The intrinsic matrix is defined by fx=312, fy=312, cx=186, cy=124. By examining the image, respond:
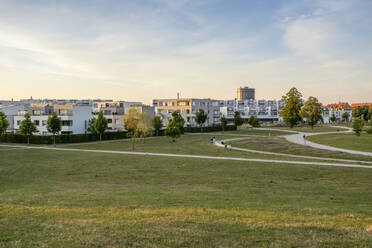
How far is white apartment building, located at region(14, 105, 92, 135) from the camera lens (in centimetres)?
6981

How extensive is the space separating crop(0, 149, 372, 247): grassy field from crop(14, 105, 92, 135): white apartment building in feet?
167

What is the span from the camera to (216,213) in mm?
10172

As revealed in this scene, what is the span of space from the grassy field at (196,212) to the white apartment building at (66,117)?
167 ft

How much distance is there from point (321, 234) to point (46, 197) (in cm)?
1098

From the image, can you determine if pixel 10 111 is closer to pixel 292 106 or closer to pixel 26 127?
pixel 26 127

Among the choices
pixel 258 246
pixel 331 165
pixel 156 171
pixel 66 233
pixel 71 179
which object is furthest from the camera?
pixel 331 165

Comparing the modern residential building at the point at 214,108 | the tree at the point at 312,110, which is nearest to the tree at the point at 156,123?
the modern residential building at the point at 214,108

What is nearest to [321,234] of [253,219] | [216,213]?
[253,219]

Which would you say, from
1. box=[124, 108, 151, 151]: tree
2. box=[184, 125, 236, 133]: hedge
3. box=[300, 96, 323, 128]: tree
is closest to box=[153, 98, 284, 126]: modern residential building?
box=[184, 125, 236, 133]: hedge

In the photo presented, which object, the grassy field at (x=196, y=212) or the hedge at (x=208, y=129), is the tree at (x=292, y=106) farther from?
the grassy field at (x=196, y=212)

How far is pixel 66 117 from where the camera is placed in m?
69.8

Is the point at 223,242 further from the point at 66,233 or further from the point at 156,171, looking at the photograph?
the point at 156,171

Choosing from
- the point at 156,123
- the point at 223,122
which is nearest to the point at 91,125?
the point at 156,123

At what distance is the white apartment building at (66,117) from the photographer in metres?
69.8
